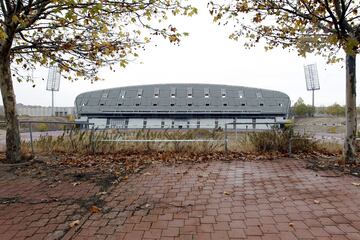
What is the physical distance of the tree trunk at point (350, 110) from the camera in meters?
6.59

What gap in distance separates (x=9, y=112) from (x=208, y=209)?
246 inches

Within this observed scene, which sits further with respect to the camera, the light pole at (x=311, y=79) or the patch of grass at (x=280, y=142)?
the light pole at (x=311, y=79)

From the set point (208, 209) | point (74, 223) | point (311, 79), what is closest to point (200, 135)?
point (208, 209)

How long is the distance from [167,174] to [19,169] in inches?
152

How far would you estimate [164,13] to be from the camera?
616 centimetres

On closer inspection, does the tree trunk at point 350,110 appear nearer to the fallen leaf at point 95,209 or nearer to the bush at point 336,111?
the fallen leaf at point 95,209

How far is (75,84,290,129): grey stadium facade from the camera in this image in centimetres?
5181

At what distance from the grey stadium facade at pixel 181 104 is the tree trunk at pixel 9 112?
136 ft

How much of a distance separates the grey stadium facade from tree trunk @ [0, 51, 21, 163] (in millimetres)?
41477

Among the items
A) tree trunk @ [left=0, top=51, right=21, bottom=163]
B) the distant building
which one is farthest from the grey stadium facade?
tree trunk @ [left=0, top=51, right=21, bottom=163]

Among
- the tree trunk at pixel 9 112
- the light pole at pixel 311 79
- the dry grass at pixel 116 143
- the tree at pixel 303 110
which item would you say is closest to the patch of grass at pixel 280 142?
the dry grass at pixel 116 143

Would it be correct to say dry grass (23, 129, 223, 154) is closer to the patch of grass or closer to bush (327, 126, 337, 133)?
the patch of grass

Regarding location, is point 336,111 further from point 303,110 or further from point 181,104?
point 181,104

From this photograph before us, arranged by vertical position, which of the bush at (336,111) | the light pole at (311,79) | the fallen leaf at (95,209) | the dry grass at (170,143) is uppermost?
the light pole at (311,79)
